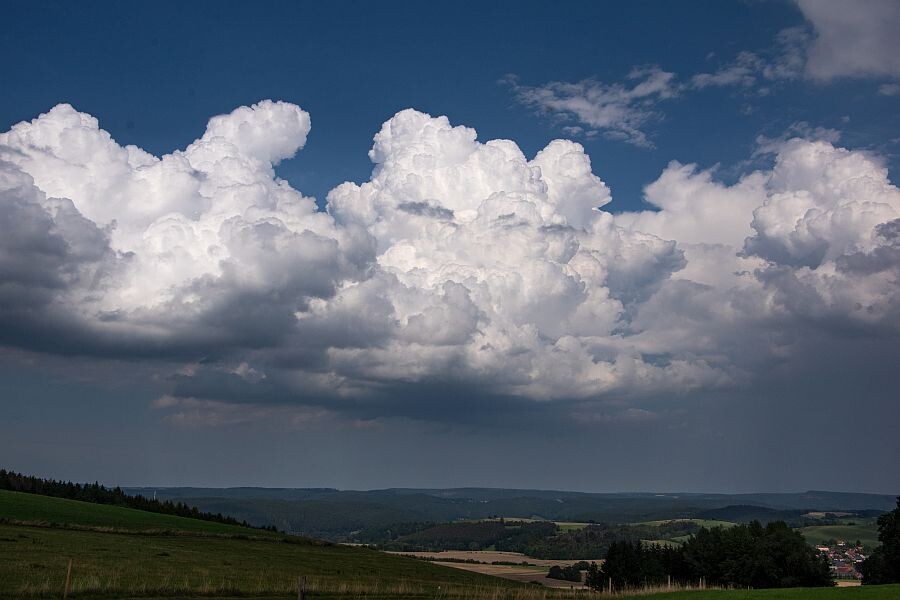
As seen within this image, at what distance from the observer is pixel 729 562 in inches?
3871

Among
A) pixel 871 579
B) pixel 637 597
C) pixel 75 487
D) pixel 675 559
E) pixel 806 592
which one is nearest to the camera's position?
pixel 806 592

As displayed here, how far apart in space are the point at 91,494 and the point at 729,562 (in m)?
149

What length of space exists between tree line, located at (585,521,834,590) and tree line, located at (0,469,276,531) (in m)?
86.3

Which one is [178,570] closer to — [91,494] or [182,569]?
[182,569]

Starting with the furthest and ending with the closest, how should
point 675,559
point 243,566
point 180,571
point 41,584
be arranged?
point 675,559 → point 243,566 → point 180,571 → point 41,584

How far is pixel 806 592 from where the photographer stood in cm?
4256

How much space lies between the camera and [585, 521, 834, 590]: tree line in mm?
92500

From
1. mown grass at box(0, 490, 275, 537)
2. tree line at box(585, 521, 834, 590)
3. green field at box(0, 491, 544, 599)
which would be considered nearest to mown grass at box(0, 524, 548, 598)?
green field at box(0, 491, 544, 599)

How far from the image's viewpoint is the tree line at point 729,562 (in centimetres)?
9250

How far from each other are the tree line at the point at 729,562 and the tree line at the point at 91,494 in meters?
86.3

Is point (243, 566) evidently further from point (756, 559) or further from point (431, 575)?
point (756, 559)

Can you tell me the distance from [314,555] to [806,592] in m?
57.8

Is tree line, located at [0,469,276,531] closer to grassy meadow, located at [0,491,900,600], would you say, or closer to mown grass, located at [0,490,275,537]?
mown grass, located at [0,490,275,537]

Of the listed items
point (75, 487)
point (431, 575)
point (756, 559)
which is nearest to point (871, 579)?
point (756, 559)
